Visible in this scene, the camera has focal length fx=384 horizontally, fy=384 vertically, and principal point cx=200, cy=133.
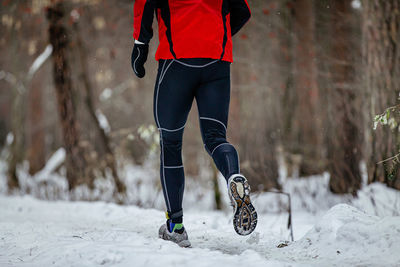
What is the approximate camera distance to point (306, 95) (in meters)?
8.81

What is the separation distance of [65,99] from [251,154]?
364cm

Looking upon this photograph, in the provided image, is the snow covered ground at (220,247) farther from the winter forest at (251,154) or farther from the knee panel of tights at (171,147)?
the knee panel of tights at (171,147)

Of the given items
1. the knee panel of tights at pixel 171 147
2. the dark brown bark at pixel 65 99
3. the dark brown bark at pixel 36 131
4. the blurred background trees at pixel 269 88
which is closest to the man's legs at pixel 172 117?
the knee panel of tights at pixel 171 147

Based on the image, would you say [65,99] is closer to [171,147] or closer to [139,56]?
[139,56]

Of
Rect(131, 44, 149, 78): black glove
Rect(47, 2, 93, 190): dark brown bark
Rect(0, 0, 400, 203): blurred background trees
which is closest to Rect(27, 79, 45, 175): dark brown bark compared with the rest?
Rect(0, 0, 400, 203): blurred background trees

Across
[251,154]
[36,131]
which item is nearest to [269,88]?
[251,154]

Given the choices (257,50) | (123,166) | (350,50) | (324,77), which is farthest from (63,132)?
(350,50)

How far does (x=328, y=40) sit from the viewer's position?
619cm

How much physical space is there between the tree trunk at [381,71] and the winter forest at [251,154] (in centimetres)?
1

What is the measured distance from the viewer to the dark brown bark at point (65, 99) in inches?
278

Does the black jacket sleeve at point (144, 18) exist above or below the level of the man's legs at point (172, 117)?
above

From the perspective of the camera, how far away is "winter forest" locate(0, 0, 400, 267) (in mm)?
2230

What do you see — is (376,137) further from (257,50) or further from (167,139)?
(257,50)

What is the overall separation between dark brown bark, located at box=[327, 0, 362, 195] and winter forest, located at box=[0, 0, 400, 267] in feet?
0.07
